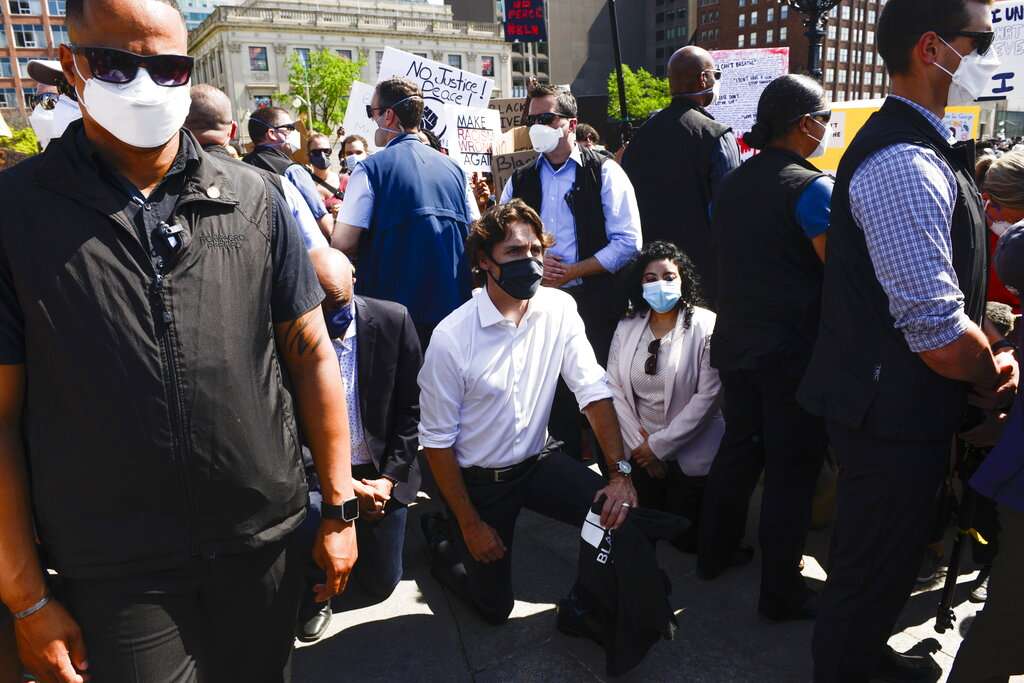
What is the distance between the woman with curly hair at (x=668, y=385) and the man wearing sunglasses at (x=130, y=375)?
227 cm

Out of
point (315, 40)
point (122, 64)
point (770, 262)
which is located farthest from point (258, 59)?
point (122, 64)

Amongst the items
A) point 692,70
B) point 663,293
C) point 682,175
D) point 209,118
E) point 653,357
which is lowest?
point 653,357

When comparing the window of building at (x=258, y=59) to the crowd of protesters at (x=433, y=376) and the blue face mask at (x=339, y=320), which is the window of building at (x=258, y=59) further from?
the blue face mask at (x=339, y=320)

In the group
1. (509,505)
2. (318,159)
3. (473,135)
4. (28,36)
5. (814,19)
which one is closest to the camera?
(509,505)

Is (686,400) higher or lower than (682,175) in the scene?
lower

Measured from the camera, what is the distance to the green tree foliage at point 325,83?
56.8 meters

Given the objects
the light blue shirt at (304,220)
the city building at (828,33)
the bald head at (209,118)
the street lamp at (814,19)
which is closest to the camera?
the light blue shirt at (304,220)

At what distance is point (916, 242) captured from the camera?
74.2 inches

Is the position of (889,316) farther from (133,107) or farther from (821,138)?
(133,107)

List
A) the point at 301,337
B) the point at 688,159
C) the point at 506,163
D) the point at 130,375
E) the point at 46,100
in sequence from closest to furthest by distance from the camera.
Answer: the point at 130,375 → the point at 301,337 → the point at 688,159 → the point at 46,100 → the point at 506,163

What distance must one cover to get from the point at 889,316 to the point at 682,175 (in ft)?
7.46

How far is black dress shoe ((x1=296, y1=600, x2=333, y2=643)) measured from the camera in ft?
9.74

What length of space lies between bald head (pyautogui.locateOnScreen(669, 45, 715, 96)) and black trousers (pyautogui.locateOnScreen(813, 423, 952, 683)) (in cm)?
255

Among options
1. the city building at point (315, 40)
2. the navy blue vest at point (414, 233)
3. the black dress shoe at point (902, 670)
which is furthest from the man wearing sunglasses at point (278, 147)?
the city building at point (315, 40)
